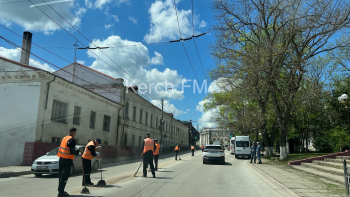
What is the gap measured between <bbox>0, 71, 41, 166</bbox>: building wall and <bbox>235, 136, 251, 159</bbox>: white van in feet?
73.2

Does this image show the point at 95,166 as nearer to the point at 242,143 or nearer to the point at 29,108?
the point at 29,108

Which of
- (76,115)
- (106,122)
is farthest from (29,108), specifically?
(106,122)

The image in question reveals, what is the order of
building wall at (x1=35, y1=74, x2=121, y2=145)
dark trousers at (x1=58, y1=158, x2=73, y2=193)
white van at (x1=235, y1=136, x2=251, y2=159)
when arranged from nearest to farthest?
dark trousers at (x1=58, y1=158, x2=73, y2=193)
building wall at (x1=35, y1=74, x2=121, y2=145)
white van at (x1=235, y1=136, x2=251, y2=159)

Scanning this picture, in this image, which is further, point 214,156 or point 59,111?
point 59,111

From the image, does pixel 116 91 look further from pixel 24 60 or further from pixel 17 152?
pixel 17 152

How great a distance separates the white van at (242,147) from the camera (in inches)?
1217

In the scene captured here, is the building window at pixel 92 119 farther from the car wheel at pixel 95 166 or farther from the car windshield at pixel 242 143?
the car windshield at pixel 242 143

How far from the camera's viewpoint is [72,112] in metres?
21.5

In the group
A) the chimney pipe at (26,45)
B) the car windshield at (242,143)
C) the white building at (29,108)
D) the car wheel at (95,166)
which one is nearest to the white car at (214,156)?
the car wheel at (95,166)

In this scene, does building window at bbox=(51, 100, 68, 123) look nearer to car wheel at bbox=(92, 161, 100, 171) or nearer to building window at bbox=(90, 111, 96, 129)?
building window at bbox=(90, 111, 96, 129)

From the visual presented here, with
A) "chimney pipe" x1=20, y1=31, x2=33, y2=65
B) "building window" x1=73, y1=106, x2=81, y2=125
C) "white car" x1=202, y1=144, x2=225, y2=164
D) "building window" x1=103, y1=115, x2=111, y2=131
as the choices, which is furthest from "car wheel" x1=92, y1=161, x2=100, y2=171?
"chimney pipe" x1=20, y1=31, x2=33, y2=65

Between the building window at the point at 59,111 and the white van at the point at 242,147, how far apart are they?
784 inches

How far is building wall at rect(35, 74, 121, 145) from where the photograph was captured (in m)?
18.2

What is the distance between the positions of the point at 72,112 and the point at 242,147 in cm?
1987
